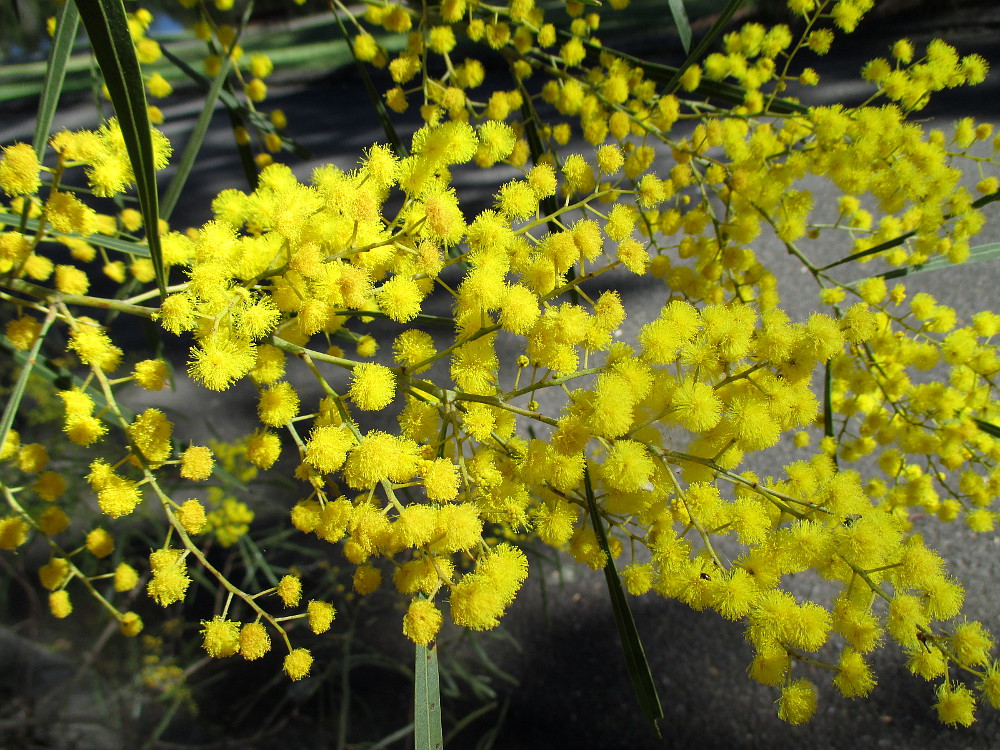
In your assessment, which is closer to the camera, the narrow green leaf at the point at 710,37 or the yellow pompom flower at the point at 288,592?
the yellow pompom flower at the point at 288,592

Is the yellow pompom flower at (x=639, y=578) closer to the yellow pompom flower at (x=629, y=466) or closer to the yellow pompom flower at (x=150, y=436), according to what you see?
the yellow pompom flower at (x=629, y=466)

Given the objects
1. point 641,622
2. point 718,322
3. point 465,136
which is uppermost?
point 465,136

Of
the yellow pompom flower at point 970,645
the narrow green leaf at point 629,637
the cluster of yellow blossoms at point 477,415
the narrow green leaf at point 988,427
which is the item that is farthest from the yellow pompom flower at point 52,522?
the narrow green leaf at point 988,427

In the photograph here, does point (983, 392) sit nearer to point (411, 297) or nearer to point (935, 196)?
point (935, 196)

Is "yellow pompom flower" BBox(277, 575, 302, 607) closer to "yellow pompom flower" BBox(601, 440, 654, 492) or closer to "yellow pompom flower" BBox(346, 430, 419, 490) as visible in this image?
"yellow pompom flower" BBox(346, 430, 419, 490)

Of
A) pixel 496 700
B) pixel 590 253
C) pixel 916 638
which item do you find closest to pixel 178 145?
pixel 496 700

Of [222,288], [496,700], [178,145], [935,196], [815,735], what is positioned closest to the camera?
[222,288]
